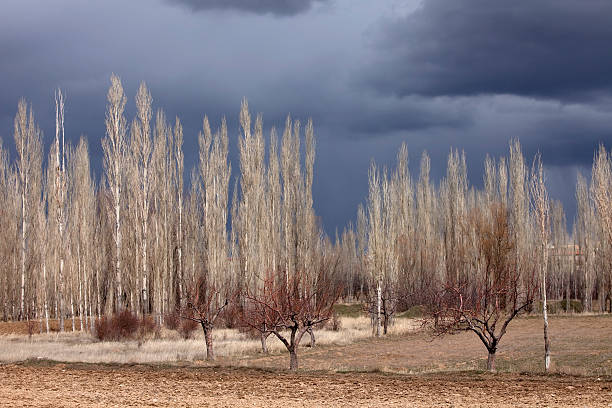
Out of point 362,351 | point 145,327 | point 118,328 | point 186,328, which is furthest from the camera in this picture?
point 145,327

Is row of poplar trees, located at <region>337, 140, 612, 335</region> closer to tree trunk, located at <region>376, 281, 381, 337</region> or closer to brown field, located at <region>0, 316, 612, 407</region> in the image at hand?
tree trunk, located at <region>376, 281, 381, 337</region>

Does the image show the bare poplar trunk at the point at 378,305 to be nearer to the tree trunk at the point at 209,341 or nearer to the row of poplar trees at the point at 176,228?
the row of poplar trees at the point at 176,228

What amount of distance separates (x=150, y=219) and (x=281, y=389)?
99.1 ft

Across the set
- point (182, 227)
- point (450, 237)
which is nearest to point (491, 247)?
point (450, 237)

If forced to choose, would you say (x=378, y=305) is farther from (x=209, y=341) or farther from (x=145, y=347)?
(x=209, y=341)

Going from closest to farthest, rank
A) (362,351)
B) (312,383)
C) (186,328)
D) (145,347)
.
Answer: (312,383) < (145,347) < (362,351) < (186,328)

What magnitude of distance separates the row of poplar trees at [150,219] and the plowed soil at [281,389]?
17.4 m

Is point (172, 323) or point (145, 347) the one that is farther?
point (172, 323)

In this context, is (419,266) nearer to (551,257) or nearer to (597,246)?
(551,257)

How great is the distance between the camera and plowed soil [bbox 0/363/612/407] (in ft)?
40.8

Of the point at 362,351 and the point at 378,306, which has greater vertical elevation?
the point at 378,306

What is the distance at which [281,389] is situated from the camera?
563 inches

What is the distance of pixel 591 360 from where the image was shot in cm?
2134

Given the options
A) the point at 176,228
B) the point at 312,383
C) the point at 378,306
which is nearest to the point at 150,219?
the point at 176,228
